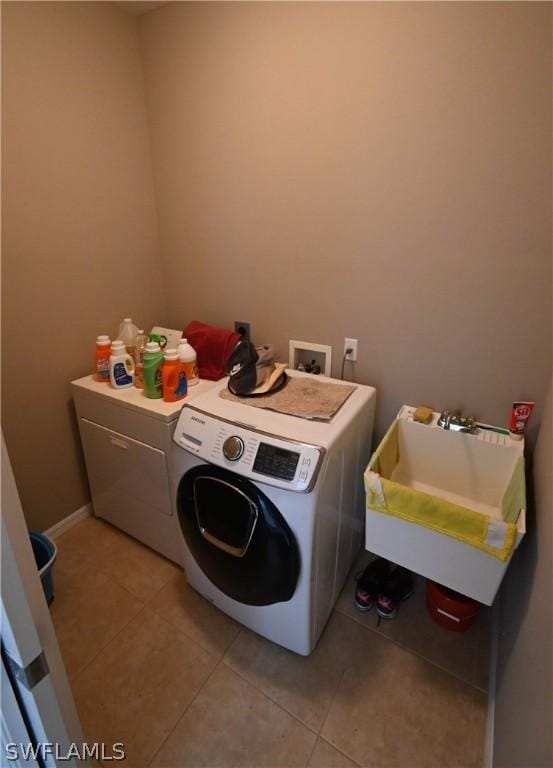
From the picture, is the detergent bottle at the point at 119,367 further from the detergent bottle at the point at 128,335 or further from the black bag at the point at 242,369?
the black bag at the point at 242,369

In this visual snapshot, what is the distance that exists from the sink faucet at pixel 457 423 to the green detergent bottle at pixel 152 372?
1.13 m

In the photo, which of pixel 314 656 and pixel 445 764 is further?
pixel 314 656

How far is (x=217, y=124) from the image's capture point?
165 centimetres

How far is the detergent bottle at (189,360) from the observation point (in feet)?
5.25

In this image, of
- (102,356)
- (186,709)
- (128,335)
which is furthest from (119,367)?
(186,709)

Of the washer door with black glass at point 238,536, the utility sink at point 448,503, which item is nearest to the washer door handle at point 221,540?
the washer door with black glass at point 238,536

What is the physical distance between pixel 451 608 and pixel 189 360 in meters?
1.44

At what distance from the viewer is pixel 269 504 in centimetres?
113

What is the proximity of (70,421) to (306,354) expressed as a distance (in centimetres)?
121

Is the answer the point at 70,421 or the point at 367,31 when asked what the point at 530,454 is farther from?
the point at 70,421

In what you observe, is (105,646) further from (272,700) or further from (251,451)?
(251,451)

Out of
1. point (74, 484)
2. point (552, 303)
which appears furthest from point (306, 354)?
point (74, 484)

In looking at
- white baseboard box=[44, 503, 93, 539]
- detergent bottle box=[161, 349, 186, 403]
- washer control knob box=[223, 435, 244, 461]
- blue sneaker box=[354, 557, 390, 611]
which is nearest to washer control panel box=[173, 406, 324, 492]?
washer control knob box=[223, 435, 244, 461]

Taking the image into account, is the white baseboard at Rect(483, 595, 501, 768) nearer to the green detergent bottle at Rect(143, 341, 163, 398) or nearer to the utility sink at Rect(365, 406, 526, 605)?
the utility sink at Rect(365, 406, 526, 605)
